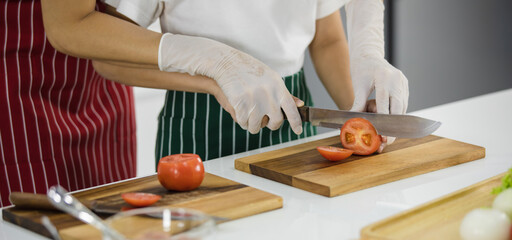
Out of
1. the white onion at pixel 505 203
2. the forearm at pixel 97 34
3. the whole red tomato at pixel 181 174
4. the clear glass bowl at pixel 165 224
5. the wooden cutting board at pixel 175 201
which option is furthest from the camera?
the forearm at pixel 97 34

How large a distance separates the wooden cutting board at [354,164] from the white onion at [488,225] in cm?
36

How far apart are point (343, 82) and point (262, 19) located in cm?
37

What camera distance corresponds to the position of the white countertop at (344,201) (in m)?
1.03

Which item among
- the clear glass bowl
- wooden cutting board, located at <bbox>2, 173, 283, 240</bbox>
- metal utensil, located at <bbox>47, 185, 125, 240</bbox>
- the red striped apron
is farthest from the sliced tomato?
the red striped apron

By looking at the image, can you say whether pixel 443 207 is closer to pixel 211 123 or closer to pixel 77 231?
Answer: pixel 77 231

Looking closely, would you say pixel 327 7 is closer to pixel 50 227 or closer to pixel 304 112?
pixel 304 112

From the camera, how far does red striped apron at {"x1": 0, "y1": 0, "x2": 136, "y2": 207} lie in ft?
5.53

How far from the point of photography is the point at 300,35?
5.74 feet

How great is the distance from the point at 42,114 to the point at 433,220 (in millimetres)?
1131

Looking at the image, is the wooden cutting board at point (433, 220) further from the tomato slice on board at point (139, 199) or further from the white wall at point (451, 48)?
the white wall at point (451, 48)

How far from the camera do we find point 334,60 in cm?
190

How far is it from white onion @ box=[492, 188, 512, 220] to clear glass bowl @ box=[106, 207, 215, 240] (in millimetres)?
411

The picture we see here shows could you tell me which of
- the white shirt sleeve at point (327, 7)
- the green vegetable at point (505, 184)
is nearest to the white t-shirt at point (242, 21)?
the white shirt sleeve at point (327, 7)

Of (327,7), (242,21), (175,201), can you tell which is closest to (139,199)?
(175,201)
